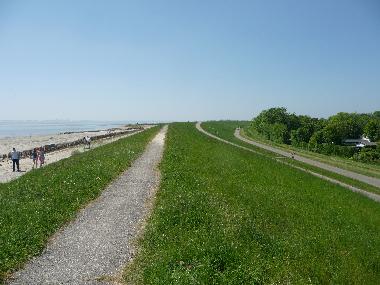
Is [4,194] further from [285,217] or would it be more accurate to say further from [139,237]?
[285,217]

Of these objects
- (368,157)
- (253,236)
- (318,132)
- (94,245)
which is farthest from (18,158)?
(318,132)

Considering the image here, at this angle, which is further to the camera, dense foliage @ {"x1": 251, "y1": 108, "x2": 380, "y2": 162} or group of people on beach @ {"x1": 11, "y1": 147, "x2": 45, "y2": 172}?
dense foliage @ {"x1": 251, "y1": 108, "x2": 380, "y2": 162}

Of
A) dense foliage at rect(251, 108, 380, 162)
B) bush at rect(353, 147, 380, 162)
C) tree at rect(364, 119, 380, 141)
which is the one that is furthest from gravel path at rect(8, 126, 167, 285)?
tree at rect(364, 119, 380, 141)

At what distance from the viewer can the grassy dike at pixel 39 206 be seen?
15.7 meters

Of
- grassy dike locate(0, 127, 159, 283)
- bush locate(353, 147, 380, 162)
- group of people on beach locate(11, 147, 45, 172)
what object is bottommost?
bush locate(353, 147, 380, 162)

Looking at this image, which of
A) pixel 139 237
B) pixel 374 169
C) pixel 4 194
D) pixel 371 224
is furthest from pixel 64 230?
pixel 374 169

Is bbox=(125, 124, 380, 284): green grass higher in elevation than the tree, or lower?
lower

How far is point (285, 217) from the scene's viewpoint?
82.3ft

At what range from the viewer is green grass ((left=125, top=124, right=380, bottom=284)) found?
14609 mm

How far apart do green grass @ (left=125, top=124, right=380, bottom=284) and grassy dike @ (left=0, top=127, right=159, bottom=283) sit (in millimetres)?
4072

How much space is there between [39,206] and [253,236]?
35.4 feet

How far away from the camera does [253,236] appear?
19297 mm

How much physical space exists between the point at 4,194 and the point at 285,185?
22.5 m

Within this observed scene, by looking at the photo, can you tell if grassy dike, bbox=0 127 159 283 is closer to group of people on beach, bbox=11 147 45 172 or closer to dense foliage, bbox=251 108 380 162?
group of people on beach, bbox=11 147 45 172
